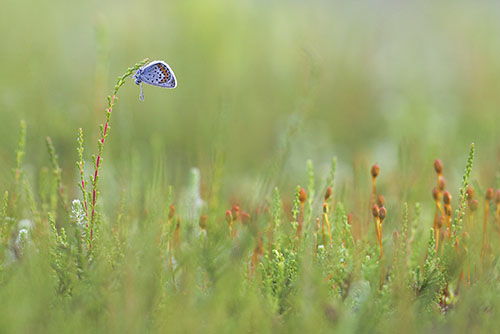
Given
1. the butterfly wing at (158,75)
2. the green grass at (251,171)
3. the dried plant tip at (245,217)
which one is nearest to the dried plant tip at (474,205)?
the green grass at (251,171)

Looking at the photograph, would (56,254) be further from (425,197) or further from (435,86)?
(435,86)

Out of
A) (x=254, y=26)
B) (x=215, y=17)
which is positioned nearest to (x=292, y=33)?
(x=254, y=26)

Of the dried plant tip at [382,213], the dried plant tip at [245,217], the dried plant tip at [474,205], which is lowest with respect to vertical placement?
the dried plant tip at [382,213]

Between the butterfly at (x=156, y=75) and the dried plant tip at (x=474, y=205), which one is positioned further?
the dried plant tip at (x=474, y=205)

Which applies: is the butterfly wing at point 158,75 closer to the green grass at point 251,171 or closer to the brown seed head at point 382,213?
the green grass at point 251,171

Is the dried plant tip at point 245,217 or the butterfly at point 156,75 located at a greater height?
the butterfly at point 156,75

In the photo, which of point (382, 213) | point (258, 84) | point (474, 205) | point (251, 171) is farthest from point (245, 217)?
point (258, 84)

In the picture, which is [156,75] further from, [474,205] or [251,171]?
[251,171]

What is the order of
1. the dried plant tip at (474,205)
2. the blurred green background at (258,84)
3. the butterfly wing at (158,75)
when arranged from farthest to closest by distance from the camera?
the blurred green background at (258,84), the dried plant tip at (474,205), the butterfly wing at (158,75)
